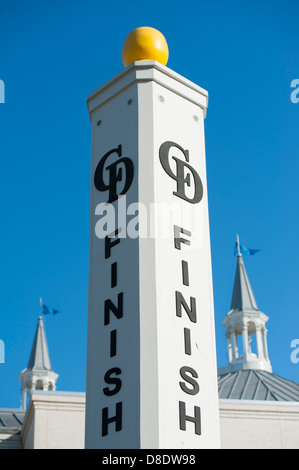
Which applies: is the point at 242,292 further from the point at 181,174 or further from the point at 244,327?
the point at 181,174

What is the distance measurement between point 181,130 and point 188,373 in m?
5.34

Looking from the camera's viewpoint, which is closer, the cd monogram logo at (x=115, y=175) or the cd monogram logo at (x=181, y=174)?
the cd monogram logo at (x=115, y=175)

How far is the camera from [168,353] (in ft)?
45.9

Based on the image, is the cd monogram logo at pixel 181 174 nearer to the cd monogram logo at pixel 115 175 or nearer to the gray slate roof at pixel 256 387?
the cd monogram logo at pixel 115 175

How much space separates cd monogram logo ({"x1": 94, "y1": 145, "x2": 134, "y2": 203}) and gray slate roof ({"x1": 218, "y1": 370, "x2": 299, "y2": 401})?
21972mm

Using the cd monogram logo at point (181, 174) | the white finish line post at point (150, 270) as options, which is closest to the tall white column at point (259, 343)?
the white finish line post at point (150, 270)

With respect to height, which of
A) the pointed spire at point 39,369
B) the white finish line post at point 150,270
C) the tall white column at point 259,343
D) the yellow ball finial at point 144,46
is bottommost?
the white finish line post at point 150,270

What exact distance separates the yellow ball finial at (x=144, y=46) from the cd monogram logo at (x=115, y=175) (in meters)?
2.18

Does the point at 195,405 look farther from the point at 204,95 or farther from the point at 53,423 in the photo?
the point at 53,423

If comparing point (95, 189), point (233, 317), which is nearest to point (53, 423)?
point (95, 189)

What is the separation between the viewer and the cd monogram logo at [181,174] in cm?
1588

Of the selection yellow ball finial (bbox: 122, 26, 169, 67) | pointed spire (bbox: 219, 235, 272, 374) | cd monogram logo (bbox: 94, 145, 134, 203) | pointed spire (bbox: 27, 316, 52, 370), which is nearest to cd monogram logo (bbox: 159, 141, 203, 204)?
cd monogram logo (bbox: 94, 145, 134, 203)

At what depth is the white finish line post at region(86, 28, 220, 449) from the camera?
13703 millimetres
